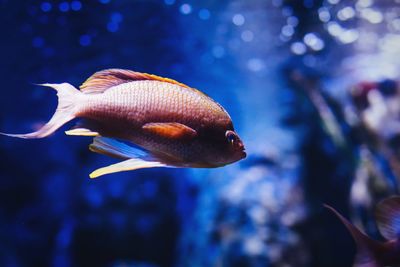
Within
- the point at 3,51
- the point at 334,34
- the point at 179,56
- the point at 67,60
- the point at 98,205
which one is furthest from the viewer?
the point at 334,34

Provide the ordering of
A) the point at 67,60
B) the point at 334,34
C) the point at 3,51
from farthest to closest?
the point at 334,34
the point at 67,60
the point at 3,51

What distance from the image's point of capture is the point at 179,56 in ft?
20.6

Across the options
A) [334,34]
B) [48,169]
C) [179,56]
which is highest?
[334,34]

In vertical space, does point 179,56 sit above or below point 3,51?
above

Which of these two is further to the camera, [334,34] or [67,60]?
[334,34]

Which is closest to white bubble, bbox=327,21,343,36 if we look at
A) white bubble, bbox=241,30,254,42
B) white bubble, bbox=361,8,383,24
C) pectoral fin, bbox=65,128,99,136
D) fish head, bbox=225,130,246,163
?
white bubble, bbox=361,8,383,24

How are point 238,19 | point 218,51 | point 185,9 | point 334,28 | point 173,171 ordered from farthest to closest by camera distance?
point 334,28, point 218,51, point 238,19, point 173,171, point 185,9

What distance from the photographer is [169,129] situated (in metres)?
1.31

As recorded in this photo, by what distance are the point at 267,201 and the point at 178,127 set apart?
3763 mm

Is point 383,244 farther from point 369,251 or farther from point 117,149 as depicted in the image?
point 117,149

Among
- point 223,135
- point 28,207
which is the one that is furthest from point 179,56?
point 223,135

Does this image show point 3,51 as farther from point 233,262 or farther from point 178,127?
point 178,127

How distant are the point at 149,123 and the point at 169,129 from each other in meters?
0.07

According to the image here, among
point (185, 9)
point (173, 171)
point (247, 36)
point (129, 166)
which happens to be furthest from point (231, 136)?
point (247, 36)
